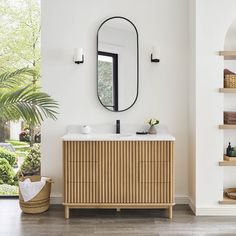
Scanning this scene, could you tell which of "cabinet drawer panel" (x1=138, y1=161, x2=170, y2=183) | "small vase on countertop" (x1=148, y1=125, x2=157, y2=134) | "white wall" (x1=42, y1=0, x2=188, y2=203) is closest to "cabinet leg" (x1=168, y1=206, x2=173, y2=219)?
"cabinet drawer panel" (x1=138, y1=161, x2=170, y2=183)

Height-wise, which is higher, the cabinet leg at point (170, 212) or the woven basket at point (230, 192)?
the woven basket at point (230, 192)

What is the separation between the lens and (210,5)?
11.0 ft

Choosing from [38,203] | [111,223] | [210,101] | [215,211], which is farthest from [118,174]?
[210,101]

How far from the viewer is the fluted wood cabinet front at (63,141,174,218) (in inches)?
126

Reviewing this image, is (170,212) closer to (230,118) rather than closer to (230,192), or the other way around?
(230,192)

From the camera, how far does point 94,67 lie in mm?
3730

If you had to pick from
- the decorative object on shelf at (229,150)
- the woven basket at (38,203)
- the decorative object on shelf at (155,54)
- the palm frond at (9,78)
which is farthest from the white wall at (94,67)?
the palm frond at (9,78)

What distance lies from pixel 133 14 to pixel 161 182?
194 centimetres

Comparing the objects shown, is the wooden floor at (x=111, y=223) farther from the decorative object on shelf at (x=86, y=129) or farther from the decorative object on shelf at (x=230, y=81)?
the decorative object on shelf at (x=230, y=81)

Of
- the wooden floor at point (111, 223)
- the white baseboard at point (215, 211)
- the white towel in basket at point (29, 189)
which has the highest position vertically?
the white towel in basket at point (29, 189)

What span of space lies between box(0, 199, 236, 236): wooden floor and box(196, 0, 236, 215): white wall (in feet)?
0.84

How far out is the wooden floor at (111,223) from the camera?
9.57 ft

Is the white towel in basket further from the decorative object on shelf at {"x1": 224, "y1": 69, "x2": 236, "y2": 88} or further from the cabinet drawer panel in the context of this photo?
the decorative object on shelf at {"x1": 224, "y1": 69, "x2": 236, "y2": 88}

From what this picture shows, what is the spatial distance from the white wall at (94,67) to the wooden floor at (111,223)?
61 cm
